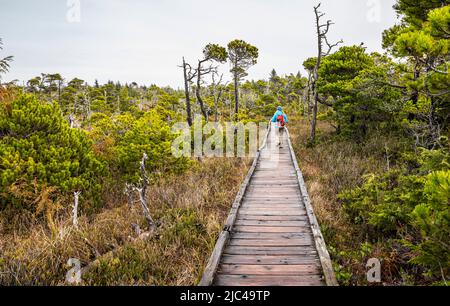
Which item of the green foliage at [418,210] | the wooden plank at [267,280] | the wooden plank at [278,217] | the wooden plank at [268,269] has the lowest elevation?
the wooden plank at [267,280]

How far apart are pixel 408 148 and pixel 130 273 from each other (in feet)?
33.1

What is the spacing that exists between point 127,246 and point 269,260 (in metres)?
2.71

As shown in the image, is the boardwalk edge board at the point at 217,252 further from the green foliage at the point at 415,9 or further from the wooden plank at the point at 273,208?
the green foliage at the point at 415,9

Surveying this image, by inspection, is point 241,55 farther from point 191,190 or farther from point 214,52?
point 191,190

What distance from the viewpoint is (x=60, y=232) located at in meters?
5.03

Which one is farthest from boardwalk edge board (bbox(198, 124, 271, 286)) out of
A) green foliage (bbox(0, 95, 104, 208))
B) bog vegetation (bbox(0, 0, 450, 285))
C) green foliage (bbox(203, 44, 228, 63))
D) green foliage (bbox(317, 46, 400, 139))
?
green foliage (bbox(203, 44, 228, 63))

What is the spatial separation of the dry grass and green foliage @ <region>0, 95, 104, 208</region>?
96 centimetres

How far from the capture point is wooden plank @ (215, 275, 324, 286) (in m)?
3.44

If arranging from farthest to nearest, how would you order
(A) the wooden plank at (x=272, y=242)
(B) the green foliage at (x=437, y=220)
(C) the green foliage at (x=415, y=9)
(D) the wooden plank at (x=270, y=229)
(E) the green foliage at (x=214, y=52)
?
(E) the green foliage at (x=214, y=52), (C) the green foliage at (x=415, y=9), (D) the wooden plank at (x=270, y=229), (A) the wooden plank at (x=272, y=242), (B) the green foliage at (x=437, y=220)

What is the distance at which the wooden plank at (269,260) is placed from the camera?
12.7ft

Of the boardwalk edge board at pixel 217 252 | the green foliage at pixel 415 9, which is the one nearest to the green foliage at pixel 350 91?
the green foliage at pixel 415 9
